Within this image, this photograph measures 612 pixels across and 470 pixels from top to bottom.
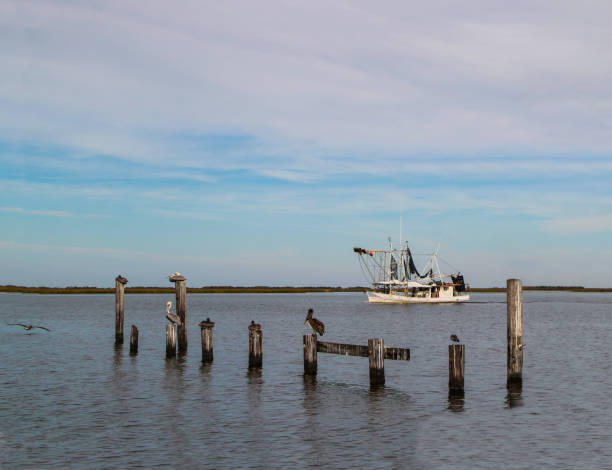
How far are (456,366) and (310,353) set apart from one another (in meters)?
6.32

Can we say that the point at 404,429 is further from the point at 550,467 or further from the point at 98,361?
the point at 98,361

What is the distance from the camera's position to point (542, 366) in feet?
104

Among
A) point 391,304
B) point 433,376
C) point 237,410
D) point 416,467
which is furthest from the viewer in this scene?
point 391,304

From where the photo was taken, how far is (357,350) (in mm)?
23266

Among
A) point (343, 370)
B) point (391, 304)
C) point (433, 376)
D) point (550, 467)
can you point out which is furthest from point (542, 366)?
point (391, 304)

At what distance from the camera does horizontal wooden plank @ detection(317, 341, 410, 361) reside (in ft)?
72.3

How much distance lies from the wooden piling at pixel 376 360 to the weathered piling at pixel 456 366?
7.35ft

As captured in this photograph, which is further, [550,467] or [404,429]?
[404,429]

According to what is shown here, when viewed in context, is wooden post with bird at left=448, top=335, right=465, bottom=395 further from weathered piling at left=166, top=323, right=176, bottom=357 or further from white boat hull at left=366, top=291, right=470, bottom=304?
white boat hull at left=366, top=291, right=470, bottom=304

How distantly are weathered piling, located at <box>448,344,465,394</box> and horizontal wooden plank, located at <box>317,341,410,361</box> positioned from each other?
4.48 ft

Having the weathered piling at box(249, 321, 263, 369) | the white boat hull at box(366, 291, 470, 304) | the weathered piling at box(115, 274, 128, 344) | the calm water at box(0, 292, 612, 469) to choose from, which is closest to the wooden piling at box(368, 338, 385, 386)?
the calm water at box(0, 292, 612, 469)

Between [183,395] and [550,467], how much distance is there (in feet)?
40.3

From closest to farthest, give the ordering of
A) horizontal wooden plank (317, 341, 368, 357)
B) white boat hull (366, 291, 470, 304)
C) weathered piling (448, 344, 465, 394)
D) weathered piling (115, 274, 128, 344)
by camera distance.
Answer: weathered piling (448, 344, 465, 394) < horizontal wooden plank (317, 341, 368, 357) < weathered piling (115, 274, 128, 344) < white boat hull (366, 291, 470, 304)

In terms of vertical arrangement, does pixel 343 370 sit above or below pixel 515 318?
below
